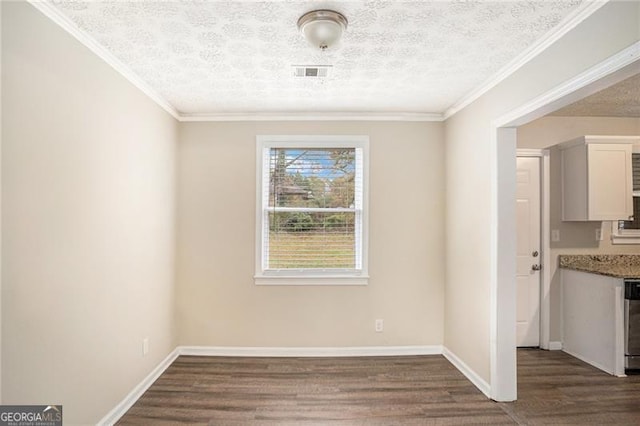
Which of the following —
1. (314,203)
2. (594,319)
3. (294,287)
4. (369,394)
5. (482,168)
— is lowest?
(369,394)

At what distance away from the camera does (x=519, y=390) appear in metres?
2.97

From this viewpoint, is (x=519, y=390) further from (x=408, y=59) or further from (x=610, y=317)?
(x=408, y=59)

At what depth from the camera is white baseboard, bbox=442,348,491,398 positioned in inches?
114

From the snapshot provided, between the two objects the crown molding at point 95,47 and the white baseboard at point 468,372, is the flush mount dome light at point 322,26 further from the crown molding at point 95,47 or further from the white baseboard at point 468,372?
the white baseboard at point 468,372

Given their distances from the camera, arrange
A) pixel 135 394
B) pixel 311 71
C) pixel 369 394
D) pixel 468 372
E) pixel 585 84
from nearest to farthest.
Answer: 1. pixel 585 84
2. pixel 311 71
3. pixel 135 394
4. pixel 369 394
5. pixel 468 372

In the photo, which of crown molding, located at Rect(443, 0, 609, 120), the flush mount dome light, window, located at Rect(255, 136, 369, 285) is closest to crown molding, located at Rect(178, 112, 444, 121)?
window, located at Rect(255, 136, 369, 285)

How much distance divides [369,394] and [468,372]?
3.23 feet

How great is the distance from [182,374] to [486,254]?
2912mm

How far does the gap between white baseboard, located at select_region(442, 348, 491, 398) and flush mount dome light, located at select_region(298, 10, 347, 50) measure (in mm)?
2864

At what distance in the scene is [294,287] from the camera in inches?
147

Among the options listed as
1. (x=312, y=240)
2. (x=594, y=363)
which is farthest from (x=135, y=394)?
(x=594, y=363)

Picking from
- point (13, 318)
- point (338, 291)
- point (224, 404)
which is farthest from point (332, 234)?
point (13, 318)

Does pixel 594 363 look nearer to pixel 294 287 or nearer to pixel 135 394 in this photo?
pixel 294 287

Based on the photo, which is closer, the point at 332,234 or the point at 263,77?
the point at 263,77
